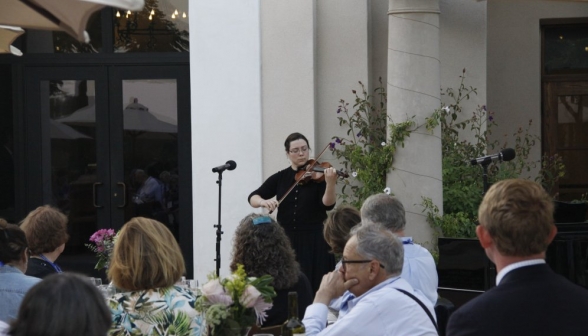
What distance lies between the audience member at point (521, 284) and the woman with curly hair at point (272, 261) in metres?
2.06

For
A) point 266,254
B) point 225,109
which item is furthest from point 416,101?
point 266,254

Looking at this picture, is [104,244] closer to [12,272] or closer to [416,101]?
[12,272]

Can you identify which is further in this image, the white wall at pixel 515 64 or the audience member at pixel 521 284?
the white wall at pixel 515 64

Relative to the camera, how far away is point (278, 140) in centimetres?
918

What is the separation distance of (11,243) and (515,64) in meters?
7.46

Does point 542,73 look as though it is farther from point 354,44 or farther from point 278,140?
point 278,140

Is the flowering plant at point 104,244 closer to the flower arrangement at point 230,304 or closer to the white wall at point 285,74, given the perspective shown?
the flower arrangement at point 230,304

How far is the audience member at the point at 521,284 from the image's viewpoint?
8.80ft

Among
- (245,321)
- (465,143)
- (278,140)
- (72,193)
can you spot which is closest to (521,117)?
(465,143)

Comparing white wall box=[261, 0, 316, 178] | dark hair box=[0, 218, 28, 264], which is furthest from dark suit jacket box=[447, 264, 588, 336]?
white wall box=[261, 0, 316, 178]

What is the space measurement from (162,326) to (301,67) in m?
5.59

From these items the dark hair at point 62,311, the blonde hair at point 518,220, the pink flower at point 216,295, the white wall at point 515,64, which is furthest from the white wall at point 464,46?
the dark hair at point 62,311

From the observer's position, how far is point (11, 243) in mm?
4344

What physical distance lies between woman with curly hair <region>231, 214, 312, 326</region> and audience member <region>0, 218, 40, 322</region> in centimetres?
109
